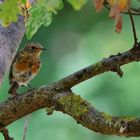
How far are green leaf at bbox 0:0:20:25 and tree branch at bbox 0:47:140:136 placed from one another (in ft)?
1.17

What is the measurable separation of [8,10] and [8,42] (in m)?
0.69

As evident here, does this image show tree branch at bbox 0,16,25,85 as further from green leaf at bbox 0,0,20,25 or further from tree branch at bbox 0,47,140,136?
green leaf at bbox 0,0,20,25

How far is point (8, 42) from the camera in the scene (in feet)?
9.85

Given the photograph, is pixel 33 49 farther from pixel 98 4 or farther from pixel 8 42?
pixel 98 4

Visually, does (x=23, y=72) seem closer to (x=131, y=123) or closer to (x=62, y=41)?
(x=131, y=123)

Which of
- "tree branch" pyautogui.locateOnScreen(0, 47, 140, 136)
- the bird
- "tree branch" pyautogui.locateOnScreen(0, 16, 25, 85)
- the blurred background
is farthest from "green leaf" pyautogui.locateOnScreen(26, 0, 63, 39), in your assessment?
the blurred background

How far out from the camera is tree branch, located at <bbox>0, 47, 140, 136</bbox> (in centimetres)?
235

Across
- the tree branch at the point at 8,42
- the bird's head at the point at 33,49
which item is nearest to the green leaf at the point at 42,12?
the tree branch at the point at 8,42

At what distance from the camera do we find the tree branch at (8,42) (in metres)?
2.95

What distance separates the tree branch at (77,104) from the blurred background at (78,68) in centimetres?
461

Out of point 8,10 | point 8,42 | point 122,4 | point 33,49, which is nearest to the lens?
point 122,4

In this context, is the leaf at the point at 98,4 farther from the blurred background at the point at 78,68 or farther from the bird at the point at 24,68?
the blurred background at the point at 78,68

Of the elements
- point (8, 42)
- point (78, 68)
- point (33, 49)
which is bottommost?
point (78, 68)

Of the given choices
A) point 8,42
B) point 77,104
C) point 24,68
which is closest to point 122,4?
point 77,104
